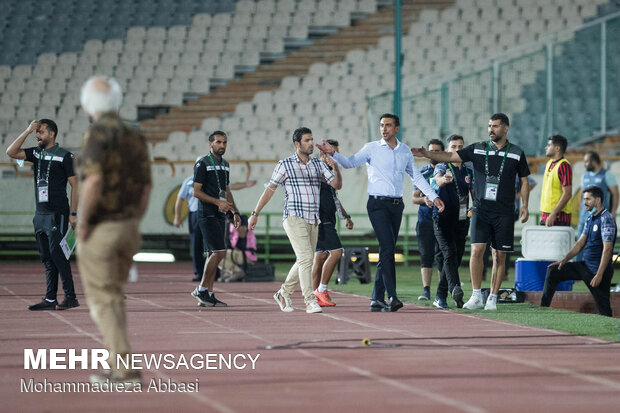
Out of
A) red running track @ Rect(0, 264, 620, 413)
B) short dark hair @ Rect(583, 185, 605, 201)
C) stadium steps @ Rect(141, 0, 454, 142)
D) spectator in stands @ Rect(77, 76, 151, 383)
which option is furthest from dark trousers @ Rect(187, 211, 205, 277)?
stadium steps @ Rect(141, 0, 454, 142)

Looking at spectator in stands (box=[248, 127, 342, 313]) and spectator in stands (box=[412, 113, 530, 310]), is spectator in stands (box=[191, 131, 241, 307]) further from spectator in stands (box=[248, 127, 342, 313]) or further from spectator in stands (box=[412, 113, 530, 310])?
spectator in stands (box=[412, 113, 530, 310])

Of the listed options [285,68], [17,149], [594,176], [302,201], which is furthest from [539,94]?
[17,149]

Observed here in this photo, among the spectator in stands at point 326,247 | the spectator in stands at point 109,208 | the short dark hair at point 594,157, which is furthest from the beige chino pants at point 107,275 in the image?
the short dark hair at point 594,157

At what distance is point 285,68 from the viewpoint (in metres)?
33.4

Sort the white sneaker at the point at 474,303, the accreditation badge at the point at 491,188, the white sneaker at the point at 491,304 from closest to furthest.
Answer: the accreditation badge at the point at 491,188 < the white sneaker at the point at 491,304 < the white sneaker at the point at 474,303

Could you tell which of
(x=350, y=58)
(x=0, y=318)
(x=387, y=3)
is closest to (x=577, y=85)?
(x=350, y=58)

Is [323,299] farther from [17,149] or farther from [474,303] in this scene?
[17,149]

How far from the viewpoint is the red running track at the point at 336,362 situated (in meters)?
6.35

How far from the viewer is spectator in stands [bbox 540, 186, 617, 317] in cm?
1292

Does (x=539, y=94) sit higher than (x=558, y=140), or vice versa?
(x=539, y=94)

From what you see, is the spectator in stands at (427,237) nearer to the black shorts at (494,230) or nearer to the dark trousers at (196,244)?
the black shorts at (494,230)

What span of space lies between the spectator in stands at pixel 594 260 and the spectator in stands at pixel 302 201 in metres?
3.00

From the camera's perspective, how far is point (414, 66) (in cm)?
3147

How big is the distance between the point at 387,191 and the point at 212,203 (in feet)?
6.94
